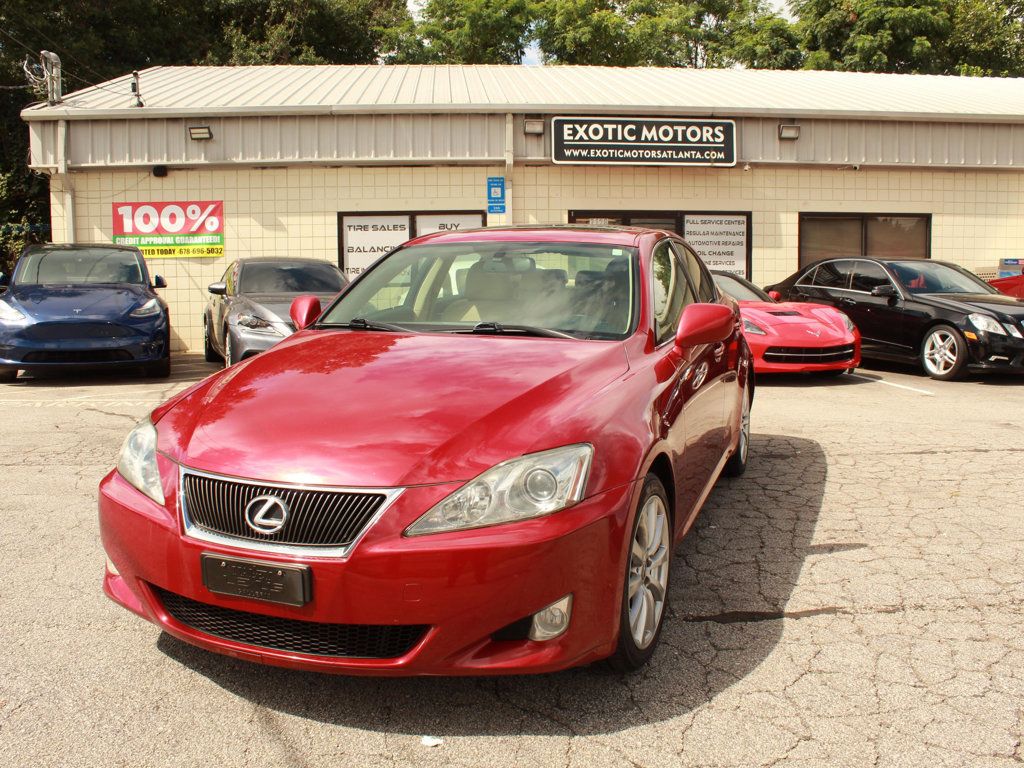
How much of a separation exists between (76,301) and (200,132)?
551 cm

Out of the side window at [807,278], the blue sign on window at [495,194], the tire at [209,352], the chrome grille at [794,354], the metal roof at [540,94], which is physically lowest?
the tire at [209,352]

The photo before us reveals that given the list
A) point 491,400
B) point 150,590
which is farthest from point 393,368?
point 150,590

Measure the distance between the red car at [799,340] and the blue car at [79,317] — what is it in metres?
6.25

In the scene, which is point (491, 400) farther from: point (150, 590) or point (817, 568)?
point (817, 568)

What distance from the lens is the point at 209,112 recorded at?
14.4 m

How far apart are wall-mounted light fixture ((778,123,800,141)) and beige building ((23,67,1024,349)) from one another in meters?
0.03

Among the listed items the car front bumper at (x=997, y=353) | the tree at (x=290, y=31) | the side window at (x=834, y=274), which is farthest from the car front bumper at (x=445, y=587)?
the tree at (x=290, y=31)

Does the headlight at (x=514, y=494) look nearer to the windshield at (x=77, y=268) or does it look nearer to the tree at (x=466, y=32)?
the windshield at (x=77, y=268)

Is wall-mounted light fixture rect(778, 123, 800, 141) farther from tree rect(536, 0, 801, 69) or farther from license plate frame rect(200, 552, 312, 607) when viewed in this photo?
tree rect(536, 0, 801, 69)

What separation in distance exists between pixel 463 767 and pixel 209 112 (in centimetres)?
1384

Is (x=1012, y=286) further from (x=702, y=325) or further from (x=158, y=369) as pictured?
(x=702, y=325)

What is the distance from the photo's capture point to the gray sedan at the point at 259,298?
361 inches

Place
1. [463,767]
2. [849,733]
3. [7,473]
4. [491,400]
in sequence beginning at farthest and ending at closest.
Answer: [7,473] < [491,400] < [849,733] < [463,767]

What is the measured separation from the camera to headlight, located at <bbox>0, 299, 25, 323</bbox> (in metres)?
9.51
